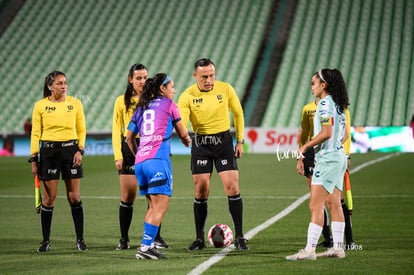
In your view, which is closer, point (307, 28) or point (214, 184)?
point (214, 184)

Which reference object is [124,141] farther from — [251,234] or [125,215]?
[251,234]

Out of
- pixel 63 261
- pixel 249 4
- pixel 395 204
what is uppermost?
pixel 249 4

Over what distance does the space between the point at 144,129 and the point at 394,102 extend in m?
27.5

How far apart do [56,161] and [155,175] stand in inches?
64.4

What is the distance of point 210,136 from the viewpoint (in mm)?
8758

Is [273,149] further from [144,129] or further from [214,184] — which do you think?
[144,129]

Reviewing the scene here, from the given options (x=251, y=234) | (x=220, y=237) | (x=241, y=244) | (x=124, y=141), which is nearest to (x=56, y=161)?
(x=124, y=141)

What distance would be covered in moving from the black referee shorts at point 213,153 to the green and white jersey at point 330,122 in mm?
1398

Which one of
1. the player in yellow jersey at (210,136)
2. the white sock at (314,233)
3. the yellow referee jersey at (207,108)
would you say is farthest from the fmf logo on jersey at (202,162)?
the white sock at (314,233)

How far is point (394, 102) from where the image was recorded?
33.8 metres

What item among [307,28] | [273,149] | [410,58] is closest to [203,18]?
[307,28]

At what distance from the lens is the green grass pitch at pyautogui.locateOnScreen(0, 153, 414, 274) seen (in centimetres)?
737

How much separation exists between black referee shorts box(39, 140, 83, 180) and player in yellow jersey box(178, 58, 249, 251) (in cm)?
138

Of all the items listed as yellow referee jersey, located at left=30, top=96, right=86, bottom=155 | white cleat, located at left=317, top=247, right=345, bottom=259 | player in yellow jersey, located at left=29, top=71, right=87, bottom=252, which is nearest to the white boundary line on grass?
white cleat, located at left=317, top=247, right=345, bottom=259
